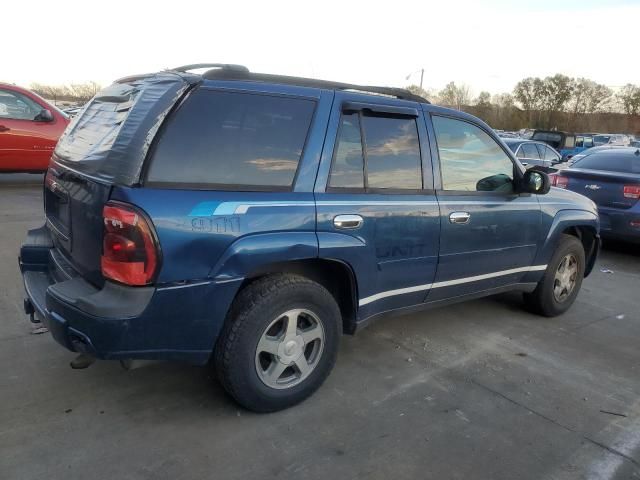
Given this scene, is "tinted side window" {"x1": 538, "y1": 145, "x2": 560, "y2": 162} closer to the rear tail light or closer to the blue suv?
the rear tail light

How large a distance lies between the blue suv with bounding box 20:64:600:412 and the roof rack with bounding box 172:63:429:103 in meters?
0.02

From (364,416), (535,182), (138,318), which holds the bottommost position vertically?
(364,416)

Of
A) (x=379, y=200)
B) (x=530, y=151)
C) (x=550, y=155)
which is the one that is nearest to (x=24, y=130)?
(x=379, y=200)

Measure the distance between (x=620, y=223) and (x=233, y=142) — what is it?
6.42 meters

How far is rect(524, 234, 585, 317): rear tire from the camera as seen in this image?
4.86 meters

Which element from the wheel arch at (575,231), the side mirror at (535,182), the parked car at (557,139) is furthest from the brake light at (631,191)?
the parked car at (557,139)

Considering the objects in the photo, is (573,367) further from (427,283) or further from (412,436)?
(412,436)

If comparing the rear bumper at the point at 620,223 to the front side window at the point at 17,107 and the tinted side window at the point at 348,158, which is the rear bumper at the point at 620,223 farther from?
the front side window at the point at 17,107

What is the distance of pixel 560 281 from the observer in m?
5.00

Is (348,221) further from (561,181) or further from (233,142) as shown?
(561,181)

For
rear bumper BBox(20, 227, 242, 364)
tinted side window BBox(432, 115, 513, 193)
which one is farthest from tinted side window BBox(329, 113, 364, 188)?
rear bumper BBox(20, 227, 242, 364)

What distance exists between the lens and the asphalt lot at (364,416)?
104 inches

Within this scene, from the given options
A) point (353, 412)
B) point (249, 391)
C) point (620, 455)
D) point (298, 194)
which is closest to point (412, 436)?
point (353, 412)

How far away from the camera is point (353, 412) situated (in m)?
3.15
